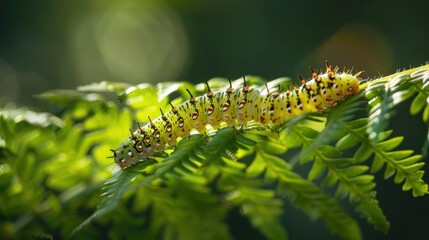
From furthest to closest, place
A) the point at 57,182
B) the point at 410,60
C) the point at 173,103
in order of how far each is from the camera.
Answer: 1. the point at 410,60
2. the point at 57,182
3. the point at 173,103

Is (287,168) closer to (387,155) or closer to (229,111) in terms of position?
(229,111)

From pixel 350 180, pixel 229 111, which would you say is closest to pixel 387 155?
pixel 350 180

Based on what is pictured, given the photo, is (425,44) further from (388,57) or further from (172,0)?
(172,0)

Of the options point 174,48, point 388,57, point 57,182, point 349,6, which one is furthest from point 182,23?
point 57,182

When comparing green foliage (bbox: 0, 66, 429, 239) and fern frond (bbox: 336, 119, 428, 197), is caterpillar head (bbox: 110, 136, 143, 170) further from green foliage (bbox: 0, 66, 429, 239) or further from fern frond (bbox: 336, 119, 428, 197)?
fern frond (bbox: 336, 119, 428, 197)

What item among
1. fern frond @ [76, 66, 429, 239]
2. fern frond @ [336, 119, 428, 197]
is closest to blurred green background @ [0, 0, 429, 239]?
fern frond @ [76, 66, 429, 239]

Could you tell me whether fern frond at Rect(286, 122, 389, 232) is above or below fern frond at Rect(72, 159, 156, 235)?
below

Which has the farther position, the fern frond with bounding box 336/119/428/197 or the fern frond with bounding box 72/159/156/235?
the fern frond with bounding box 336/119/428/197
